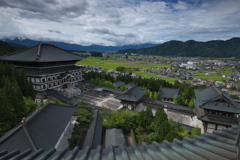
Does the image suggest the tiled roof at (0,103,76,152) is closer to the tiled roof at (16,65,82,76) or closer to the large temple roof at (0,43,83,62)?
the tiled roof at (16,65,82,76)

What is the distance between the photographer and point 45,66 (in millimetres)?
35375

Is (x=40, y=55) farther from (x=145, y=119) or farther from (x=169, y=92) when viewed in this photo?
(x=169, y=92)

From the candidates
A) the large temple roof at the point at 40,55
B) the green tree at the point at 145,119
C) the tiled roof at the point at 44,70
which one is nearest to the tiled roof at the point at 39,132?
the green tree at the point at 145,119

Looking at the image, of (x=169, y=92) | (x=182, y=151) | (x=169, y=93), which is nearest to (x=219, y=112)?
(x=169, y=93)

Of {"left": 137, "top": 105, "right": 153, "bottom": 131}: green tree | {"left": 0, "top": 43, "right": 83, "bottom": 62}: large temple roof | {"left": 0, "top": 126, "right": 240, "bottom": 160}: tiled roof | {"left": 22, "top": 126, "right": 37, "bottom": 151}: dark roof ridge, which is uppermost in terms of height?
{"left": 0, "top": 43, "right": 83, "bottom": 62}: large temple roof

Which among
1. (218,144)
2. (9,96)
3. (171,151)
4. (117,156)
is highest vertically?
(218,144)

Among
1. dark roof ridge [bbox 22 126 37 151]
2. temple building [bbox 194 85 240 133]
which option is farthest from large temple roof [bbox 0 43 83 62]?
temple building [bbox 194 85 240 133]

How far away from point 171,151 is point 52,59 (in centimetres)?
3739

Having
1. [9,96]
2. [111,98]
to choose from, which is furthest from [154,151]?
[111,98]

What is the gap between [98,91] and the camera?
39.5 meters

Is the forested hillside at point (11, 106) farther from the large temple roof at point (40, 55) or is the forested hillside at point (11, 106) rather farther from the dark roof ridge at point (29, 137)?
the large temple roof at point (40, 55)

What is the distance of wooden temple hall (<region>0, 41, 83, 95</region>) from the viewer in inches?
1305

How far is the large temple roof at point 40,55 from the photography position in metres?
34.1

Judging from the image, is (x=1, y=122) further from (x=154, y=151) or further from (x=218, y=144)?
(x=218, y=144)
